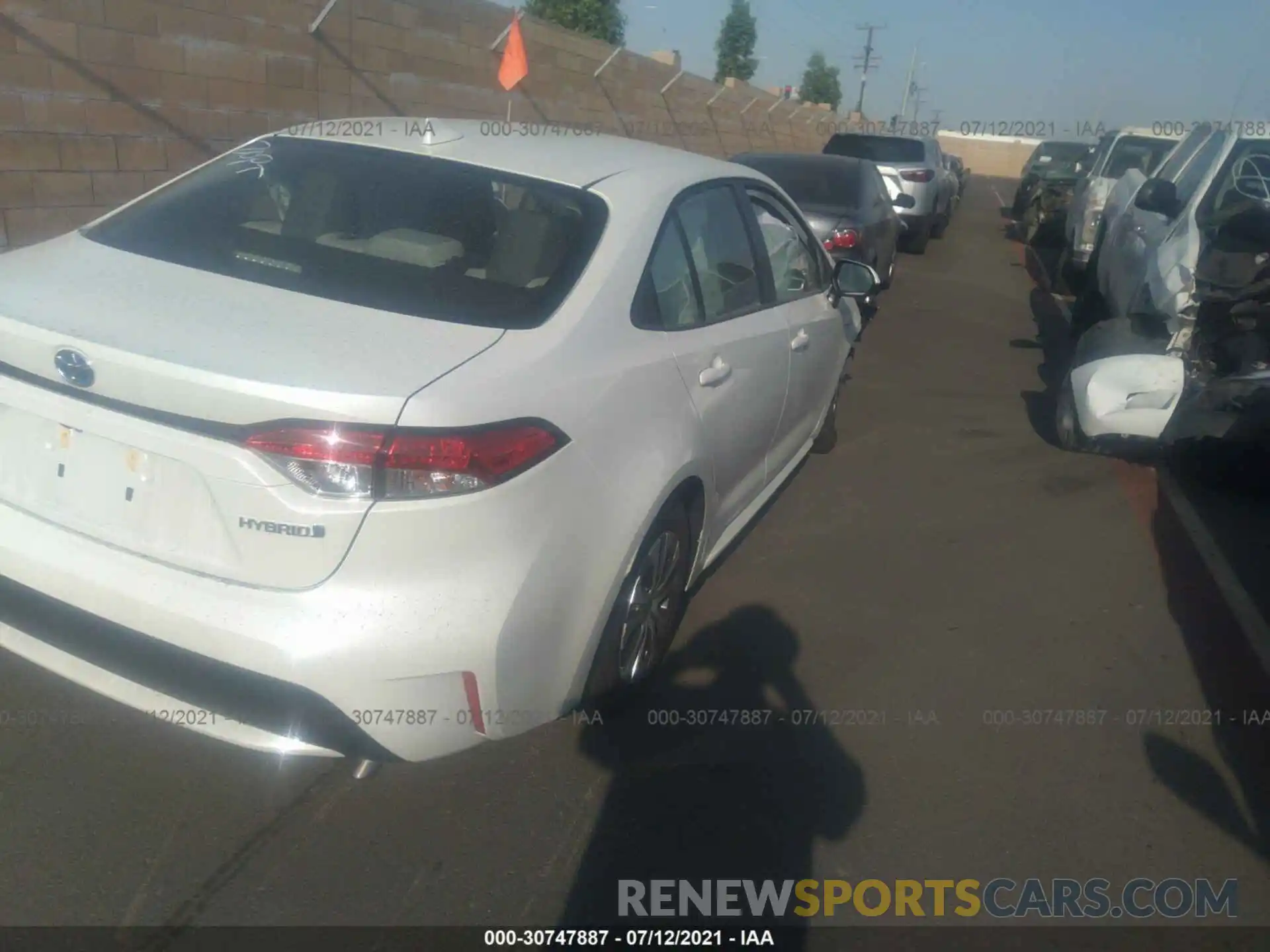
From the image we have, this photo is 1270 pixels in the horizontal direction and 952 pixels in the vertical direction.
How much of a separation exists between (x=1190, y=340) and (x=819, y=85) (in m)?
77.5

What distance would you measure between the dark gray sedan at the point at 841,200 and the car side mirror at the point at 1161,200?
2.86m

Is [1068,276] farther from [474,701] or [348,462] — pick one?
[348,462]

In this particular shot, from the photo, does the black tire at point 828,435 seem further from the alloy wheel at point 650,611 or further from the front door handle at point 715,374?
the alloy wheel at point 650,611

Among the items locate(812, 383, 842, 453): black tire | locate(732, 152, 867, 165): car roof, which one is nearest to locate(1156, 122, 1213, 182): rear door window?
locate(732, 152, 867, 165): car roof

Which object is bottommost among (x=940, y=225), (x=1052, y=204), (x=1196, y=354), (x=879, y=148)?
(x=940, y=225)

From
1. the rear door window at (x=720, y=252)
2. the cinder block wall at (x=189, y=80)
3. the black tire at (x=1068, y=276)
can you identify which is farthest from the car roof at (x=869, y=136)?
the rear door window at (x=720, y=252)

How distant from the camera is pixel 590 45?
16328 millimetres

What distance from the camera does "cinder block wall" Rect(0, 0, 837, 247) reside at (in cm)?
711

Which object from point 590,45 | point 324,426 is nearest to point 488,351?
point 324,426

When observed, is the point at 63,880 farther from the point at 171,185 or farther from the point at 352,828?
the point at 171,185

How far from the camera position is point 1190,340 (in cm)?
630

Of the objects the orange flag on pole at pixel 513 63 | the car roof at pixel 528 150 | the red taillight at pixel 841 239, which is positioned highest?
the orange flag on pole at pixel 513 63

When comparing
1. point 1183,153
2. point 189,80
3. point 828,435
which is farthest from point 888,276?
point 189,80

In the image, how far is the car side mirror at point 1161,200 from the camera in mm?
7094
